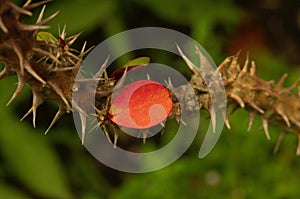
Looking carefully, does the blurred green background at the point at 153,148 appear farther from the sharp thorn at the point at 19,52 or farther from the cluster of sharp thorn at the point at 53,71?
the sharp thorn at the point at 19,52

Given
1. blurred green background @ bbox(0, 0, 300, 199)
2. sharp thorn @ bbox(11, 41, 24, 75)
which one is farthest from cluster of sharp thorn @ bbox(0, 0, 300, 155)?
blurred green background @ bbox(0, 0, 300, 199)

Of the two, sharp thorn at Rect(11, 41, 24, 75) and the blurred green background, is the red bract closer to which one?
sharp thorn at Rect(11, 41, 24, 75)

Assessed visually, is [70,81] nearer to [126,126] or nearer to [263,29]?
[126,126]

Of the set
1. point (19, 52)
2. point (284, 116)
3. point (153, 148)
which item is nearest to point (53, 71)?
point (19, 52)

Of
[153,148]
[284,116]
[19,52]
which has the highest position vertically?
[153,148]

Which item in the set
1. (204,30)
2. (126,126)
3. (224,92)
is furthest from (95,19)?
(126,126)

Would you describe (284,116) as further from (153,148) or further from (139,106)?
(153,148)
